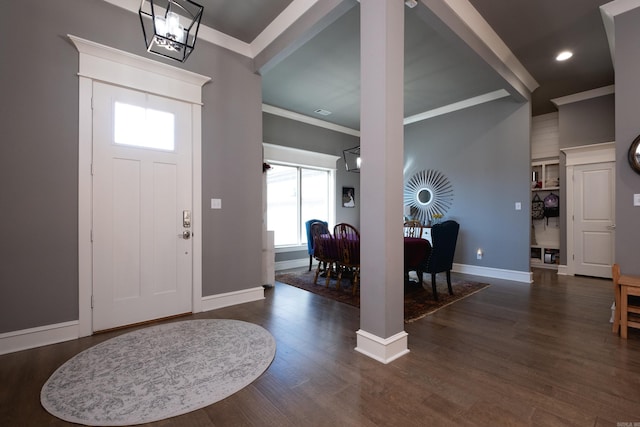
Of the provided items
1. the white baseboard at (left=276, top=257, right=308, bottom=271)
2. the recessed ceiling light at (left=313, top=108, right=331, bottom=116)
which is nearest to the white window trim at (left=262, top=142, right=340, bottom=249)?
the white baseboard at (left=276, top=257, right=308, bottom=271)

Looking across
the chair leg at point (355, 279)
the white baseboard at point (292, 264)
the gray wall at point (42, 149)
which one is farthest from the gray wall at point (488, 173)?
the gray wall at point (42, 149)

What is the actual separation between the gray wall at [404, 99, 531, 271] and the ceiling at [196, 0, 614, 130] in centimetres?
44

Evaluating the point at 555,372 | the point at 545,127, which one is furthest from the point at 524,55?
the point at 555,372

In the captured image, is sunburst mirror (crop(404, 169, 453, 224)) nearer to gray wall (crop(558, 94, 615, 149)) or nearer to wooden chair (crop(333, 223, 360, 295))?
gray wall (crop(558, 94, 615, 149))

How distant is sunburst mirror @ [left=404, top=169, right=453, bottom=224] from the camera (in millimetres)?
5659

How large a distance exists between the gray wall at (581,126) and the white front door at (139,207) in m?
6.05

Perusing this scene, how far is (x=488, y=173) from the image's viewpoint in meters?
5.06

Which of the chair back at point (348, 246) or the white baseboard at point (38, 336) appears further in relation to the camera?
the chair back at point (348, 246)

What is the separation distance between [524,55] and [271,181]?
14.2 ft

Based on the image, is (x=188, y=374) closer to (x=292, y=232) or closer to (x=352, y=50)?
(x=352, y=50)

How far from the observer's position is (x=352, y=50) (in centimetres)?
357

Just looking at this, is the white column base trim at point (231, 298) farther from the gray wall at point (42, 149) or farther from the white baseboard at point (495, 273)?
the white baseboard at point (495, 273)

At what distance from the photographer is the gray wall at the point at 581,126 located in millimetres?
4738

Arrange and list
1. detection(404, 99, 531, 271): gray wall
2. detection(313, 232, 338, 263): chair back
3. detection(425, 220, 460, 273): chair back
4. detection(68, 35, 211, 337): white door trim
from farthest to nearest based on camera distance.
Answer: detection(404, 99, 531, 271): gray wall
detection(313, 232, 338, 263): chair back
detection(425, 220, 460, 273): chair back
detection(68, 35, 211, 337): white door trim
